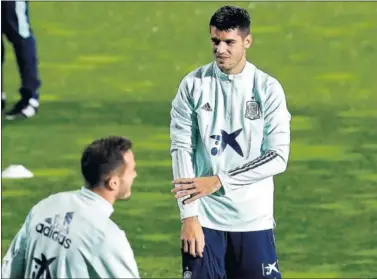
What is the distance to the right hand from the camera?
7406 mm

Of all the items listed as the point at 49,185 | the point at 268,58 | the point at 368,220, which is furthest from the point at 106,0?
the point at 368,220

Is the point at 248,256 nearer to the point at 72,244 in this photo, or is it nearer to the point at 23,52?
the point at 72,244

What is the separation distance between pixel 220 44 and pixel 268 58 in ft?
24.0

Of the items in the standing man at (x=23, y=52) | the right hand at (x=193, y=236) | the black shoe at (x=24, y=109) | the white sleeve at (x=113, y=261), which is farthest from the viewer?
the black shoe at (x=24, y=109)

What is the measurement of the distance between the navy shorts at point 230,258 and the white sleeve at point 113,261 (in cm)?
170

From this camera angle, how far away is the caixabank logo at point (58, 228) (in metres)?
5.89

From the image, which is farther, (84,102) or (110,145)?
(84,102)

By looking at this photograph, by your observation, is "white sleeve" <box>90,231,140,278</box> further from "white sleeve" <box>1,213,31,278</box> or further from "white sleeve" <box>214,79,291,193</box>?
"white sleeve" <box>214,79,291,193</box>

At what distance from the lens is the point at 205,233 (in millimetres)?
7520

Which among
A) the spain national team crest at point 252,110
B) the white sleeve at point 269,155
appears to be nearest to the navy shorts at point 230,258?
the white sleeve at point 269,155

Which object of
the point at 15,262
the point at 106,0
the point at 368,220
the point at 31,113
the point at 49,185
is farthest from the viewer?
the point at 106,0

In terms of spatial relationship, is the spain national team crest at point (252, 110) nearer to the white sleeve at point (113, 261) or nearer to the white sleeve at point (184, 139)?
the white sleeve at point (184, 139)

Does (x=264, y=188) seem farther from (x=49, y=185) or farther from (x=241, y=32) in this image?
(x=49, y=185)

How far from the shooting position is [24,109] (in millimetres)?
14039
